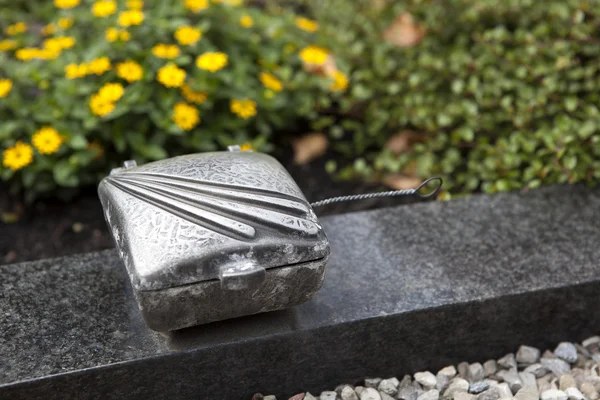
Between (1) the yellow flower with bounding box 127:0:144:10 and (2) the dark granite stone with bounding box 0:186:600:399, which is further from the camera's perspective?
(1) the yellow flower with bounding box 127:0:144:10

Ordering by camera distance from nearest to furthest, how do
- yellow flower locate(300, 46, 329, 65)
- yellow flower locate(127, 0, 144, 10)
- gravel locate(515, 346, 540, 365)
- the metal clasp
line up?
1. the metal clasp
2. gravel locate(515, 346, 540, 365)
3. yellow flower locate(127, 0, 144, 10)
4. yellow flower locate(300, 46, 329, 65)

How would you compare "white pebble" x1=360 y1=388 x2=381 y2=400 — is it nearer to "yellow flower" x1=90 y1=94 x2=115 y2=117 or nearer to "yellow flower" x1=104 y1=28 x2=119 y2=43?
"yellow flower" x1=90 y1=94 x2=115 y2=117

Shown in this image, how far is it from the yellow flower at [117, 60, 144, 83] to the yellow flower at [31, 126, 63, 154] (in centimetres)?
33

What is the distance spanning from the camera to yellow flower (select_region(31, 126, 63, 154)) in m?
2.46

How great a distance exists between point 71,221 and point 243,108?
2.74 feet

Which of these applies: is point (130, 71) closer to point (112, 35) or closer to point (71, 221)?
point (112, 35)

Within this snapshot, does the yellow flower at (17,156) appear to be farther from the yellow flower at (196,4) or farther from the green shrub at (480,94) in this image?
the green shrub at (480,94)

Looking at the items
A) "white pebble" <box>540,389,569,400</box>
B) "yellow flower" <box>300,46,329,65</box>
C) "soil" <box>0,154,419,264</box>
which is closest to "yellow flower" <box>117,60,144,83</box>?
"soil" <box>0,154,419,264</box>

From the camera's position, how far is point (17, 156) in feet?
8.15

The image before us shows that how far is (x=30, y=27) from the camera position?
10.8 ft

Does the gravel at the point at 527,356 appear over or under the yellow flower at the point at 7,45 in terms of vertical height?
over

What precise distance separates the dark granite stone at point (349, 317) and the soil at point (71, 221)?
60 centimetres

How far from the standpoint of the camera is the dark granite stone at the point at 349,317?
5.51 ft

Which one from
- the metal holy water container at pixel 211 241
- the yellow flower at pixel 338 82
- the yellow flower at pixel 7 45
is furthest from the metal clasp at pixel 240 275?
the yellow flower at pixel 7 45
